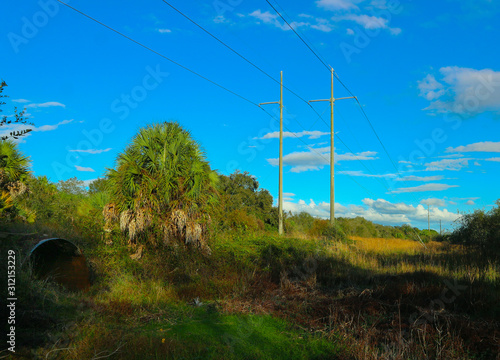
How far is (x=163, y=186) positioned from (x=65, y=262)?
14.1 ft

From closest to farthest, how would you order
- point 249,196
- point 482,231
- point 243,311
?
1. point 243,311
2. point 482,231
3. point 249,196

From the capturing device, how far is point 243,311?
8.74m

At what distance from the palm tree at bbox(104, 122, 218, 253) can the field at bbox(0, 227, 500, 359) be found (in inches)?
34.5

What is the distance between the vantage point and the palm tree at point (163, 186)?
13508mm

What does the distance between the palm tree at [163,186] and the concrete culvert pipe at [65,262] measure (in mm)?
A: 2421

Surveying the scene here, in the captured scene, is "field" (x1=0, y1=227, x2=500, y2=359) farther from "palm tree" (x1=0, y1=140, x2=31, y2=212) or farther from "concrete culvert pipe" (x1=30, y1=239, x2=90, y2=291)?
"palm tree" (x1=0, y1=140, x2=31, y2=212)

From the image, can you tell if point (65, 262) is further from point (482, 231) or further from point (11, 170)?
point (482, 231)

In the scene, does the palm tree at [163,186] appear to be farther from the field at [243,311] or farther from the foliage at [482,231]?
the foliage at [482,231]

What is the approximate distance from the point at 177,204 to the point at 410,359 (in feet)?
31.8

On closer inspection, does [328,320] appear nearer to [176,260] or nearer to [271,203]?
[176,260]

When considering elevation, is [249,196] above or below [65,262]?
above

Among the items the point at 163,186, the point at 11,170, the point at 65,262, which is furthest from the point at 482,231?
the point at 11,170

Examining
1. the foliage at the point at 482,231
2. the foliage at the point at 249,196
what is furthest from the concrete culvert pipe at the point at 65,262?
the foliage at the point at 249,196

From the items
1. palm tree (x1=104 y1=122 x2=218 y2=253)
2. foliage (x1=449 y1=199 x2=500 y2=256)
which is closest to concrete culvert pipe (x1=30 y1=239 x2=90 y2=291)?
palm tree (x1=104 y1=122 x2=218 y2=253)
